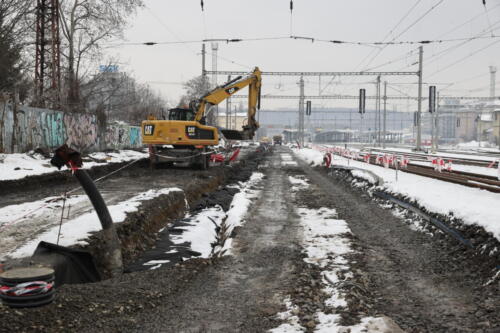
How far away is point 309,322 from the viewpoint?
5.06m

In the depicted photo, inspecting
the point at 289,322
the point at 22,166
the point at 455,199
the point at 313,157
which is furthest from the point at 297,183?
the point at 313,157

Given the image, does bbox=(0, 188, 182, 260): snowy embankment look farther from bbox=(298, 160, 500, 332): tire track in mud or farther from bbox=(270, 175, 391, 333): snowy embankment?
bbox=(298, 160, 500, 332): tire track in mud

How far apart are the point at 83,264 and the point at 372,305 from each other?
422 cm

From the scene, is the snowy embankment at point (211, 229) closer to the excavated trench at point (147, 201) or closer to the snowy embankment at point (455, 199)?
the excavated trench at point (147, 201)

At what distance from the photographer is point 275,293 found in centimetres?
609

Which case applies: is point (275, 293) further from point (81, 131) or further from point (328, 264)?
point (81, 131)

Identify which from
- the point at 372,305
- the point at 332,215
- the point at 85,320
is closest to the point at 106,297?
the point at 85,320

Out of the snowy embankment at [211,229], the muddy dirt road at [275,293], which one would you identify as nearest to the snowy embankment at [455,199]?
the muddy dirt road at [275,293]

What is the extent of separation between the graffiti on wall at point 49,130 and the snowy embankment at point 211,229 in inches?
458

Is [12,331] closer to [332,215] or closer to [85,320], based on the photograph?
[85,320]

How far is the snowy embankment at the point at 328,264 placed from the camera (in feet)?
16.1

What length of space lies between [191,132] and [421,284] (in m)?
14.9

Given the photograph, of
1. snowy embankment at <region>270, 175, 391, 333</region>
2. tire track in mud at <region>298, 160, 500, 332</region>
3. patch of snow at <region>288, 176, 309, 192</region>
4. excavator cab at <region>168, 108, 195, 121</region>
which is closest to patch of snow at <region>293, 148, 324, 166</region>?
patch of snow at <region>288, 176, 309, 192</region>

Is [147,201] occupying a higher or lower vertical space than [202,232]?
higher
